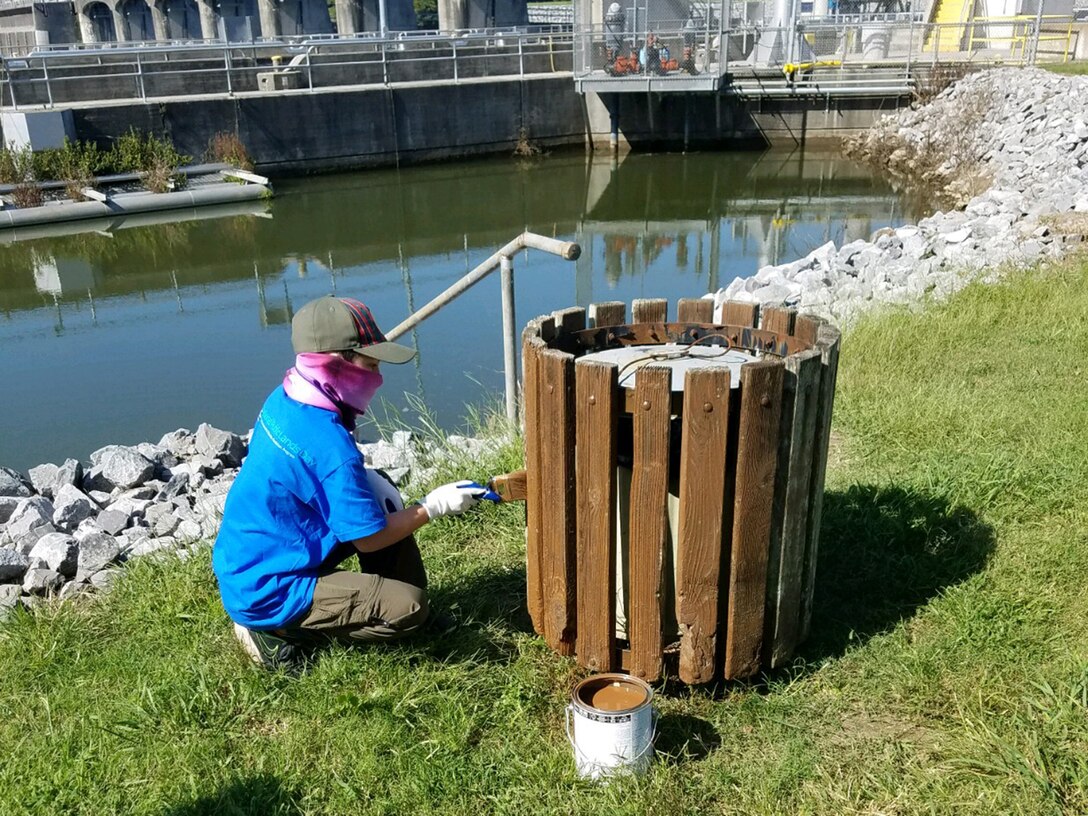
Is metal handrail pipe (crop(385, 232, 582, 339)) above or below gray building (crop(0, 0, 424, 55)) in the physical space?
below

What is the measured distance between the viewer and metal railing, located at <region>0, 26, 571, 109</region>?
2103 centimetres

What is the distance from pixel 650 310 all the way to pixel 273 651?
1.77 meters

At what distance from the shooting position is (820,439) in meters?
3.01

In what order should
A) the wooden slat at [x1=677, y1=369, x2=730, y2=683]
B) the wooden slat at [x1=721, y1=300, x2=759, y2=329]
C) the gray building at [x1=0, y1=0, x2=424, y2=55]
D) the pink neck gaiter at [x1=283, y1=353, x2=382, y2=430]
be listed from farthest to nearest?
the gray building at [x1=0, y1=0, x2=424, y2=55]
the wooden slat at [x1=721, y1=300, x2=759, y2=329]
the pink neck gaiter at [x1=283, y1=353, x2=382, y2=430]
the wooden slat at [x1=677, y1=369, x2=730, y2=683]

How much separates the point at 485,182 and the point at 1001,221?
44.2 feet

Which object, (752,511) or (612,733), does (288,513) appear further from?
(752,511)

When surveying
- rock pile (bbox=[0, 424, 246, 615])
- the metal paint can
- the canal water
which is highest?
the metal paint can

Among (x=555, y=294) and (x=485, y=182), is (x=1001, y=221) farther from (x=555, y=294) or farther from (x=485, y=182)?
(x=485, y=182)

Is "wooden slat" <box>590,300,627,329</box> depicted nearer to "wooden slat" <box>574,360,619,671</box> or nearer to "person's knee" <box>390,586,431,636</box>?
"wooden slat" <box>574,360,619,671</box>

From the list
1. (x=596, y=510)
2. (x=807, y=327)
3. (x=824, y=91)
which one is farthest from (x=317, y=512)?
(x=824, y=91)

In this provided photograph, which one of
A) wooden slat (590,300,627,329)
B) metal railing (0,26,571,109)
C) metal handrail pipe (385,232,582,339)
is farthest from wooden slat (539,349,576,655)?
metal railing (0,26,571,109)

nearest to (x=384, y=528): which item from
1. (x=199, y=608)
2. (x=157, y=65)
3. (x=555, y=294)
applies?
(x=199, y=608)

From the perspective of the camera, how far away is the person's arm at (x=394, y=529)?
3139 millimetres

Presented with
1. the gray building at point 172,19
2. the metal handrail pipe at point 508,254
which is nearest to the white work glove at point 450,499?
the metal handrail pipe at point 508,254
